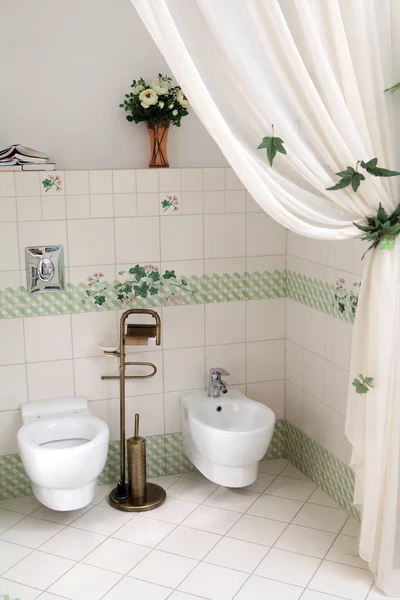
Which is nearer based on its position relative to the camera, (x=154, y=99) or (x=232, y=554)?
(x=232, y=554)

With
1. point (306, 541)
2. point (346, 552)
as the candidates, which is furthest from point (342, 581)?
point (306, 541)

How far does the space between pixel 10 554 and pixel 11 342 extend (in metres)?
0.97

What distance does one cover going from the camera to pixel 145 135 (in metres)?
3.63

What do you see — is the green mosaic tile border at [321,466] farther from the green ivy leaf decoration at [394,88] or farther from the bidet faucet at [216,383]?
the green ivy leaf decoration at [394,88]

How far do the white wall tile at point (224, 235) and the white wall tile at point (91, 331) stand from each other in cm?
61

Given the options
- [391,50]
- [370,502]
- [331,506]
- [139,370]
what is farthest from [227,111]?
[331,506]

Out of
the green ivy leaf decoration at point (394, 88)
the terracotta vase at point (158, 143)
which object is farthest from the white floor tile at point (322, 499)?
the green ivy leaf decoration at point (394, 88)

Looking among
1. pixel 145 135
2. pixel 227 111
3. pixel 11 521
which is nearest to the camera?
pixel 227 111

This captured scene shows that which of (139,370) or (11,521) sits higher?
(139,370)

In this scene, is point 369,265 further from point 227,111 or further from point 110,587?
point 110,587

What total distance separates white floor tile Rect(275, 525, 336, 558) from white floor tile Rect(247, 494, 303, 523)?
0.11 metres

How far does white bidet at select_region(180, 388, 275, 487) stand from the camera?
3.23 metres

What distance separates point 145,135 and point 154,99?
0.27m

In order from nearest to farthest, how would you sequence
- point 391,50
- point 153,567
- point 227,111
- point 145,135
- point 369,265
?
point 227,111, point 391,50, point 369,265, point 153,567, point 145,135
